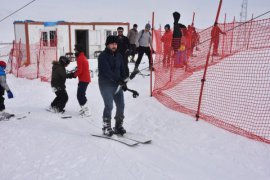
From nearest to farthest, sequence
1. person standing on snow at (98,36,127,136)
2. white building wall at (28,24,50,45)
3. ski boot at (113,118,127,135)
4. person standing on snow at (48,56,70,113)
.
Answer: person standing on snow at (98,36,127,136) < ski boot at (113,118,127,135) < person standing on snow at (48,56,70,113) < white building wall at (28,24,50,45)

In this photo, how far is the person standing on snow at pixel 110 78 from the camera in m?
4.97

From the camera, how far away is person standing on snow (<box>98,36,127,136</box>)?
497 centimetres

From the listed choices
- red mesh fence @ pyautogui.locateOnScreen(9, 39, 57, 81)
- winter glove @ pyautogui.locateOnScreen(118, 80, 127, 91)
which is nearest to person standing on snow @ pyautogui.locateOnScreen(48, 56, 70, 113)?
winter glove @ pyautogui.locateOnScreen(118, 80, 127, 91)

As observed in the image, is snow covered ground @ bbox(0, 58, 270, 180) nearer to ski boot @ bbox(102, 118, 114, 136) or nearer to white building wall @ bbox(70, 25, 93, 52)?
ski boot @ bbox(102, 118, 114, 136)

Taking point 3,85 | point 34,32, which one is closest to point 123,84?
point 3,85

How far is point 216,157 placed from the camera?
177 inches

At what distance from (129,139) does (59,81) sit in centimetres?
301

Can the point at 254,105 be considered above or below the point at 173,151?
above

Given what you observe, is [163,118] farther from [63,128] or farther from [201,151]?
[63,128]

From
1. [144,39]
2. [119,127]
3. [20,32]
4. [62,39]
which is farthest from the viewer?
[62,39]

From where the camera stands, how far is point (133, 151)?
182 inches

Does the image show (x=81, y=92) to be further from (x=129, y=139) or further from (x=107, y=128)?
(x=129, y=139)

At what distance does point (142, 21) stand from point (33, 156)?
80949 mm

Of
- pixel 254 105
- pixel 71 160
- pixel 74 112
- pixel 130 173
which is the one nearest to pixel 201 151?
pixel 130 173
